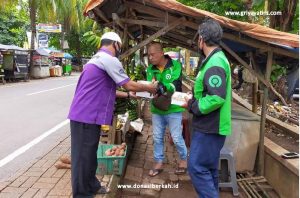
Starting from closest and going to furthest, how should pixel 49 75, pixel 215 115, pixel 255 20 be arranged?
pixel 215 115
pixel 255 20
pixel 49 75

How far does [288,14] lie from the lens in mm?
10328

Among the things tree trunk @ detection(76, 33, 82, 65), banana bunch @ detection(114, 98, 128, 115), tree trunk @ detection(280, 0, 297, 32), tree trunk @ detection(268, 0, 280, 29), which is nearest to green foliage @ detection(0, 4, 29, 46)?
tree trunk @ detection(76, 33, 82, 65)

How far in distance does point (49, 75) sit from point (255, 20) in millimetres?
25621

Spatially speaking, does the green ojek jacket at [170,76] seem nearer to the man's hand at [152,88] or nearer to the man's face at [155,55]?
the man's face at [155,55]

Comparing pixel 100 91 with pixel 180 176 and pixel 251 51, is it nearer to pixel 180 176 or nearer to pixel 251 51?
pixel 180 176

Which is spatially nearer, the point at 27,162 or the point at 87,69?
the point at 87,69

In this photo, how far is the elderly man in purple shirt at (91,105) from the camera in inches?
149

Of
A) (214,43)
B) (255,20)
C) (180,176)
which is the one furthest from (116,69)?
(255,20)

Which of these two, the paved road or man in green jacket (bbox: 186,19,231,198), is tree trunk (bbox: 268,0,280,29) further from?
man in green jacket (bbox: 186,19,231,198)

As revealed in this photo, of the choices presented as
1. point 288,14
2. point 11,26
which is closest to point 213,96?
point 288,14

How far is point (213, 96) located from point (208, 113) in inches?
9.4

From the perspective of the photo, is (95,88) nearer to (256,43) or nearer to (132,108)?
(256,43)

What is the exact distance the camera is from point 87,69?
3809 mm

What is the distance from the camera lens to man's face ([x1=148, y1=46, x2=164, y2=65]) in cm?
513
